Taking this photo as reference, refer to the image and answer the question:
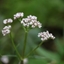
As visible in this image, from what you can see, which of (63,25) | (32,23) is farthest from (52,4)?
(32,23)

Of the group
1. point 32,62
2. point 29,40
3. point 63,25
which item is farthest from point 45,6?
point 32,62

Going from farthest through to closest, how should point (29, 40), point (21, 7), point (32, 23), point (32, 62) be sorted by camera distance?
point (21, 7) < point (29, 40) < point (32, 62) < point (32, 23)

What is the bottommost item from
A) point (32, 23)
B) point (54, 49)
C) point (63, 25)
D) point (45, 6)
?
point (54, 49)

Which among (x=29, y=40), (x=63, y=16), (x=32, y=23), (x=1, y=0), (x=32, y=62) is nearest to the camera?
(x=32, y=23)

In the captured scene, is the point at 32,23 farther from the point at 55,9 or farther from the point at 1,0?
the point at 1,0

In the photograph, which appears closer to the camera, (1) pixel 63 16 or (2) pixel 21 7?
(2) pixel 21 7

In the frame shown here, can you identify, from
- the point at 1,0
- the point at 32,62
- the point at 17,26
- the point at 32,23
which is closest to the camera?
the point at 32,23

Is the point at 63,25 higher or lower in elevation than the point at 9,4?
lower

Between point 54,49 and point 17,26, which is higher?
point 17,26

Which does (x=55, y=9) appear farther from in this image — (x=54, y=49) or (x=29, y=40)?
(x=29, y=40)
